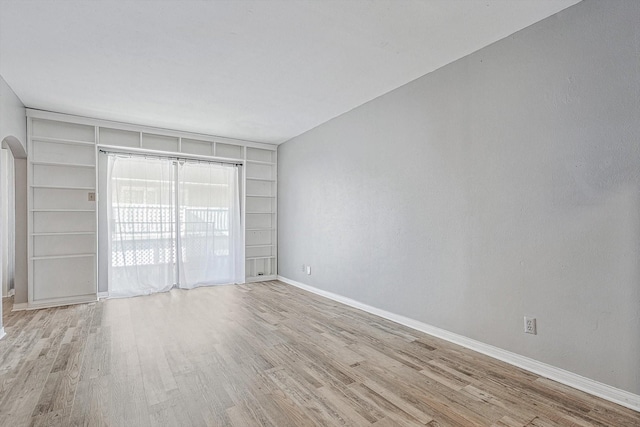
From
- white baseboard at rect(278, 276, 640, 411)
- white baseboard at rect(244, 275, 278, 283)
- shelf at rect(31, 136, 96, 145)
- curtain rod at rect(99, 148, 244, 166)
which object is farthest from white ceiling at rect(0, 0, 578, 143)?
white baseboard at rect(244, 275, 278, 283)

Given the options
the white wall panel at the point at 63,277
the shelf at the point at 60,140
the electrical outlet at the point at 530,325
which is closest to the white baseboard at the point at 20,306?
the white wall panel at the point at 63,277

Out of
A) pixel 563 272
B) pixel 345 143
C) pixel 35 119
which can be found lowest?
pixel 563 272

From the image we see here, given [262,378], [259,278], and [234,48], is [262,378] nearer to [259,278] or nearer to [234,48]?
[234,48]

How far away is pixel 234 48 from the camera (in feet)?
8.95

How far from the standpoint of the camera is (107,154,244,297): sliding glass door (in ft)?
15.8

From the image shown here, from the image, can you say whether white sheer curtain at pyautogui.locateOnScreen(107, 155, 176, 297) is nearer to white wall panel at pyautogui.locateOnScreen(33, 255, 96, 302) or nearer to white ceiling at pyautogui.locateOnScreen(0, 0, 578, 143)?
white wall panel at pyautogui.locateOnScreen(33, 255, 96, 302)

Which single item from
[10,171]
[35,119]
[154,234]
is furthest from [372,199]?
[10,171]

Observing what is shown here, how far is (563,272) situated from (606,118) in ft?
3.46

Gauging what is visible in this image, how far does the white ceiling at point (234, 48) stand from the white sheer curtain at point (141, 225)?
109cm

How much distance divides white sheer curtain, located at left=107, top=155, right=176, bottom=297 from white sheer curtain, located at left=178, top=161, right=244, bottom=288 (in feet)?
0.66

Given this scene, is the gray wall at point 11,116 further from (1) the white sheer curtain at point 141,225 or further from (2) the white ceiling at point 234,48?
(1) the white sheer curtain at point 141,225

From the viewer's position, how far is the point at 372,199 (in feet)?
12.8

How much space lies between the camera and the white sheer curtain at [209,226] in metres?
5.31

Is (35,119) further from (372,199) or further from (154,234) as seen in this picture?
(372,199)
